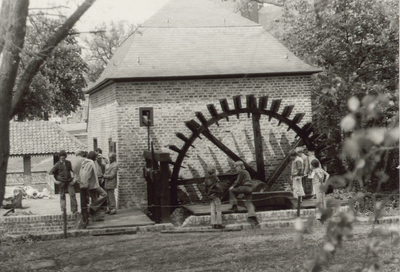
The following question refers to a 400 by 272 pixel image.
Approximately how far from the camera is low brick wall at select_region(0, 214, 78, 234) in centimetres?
1322

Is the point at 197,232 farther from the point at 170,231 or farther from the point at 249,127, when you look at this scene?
the point at 249,127

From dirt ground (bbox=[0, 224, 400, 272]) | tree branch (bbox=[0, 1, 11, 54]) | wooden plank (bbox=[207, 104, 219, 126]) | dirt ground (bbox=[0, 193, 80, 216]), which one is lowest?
dirt ground (bbox=[0, 224, 400, 272])

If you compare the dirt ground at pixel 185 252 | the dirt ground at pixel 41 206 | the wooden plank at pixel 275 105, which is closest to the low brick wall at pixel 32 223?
the dirt ground at pixel 41 206

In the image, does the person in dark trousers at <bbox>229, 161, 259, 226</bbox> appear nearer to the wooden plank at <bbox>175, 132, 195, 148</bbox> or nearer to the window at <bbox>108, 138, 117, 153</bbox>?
the wooden plank at <bbox>175, 132, 195, 148</bbox>

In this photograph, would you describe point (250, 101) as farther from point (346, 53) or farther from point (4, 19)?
point (4, 19)

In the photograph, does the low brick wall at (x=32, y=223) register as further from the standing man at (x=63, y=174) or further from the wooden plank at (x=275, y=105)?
the wooden plank at (x=275, y=105)

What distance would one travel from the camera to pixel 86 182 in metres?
12.1

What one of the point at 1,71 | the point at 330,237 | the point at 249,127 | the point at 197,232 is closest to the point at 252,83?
the point at 249,127

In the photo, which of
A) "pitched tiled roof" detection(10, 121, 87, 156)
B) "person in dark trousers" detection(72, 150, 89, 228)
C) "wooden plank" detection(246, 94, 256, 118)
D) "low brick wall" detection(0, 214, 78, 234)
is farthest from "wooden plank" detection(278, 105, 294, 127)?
"pitched tiled roof" detection(10, 121, 87, 156)

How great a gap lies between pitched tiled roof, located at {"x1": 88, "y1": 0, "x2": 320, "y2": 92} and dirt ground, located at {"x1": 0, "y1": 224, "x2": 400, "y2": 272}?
248 inches

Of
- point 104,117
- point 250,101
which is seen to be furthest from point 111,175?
point 104,117

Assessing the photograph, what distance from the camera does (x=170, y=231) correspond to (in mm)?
11766

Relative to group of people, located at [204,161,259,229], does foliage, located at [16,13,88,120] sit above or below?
above

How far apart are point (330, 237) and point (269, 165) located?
15.0 m
